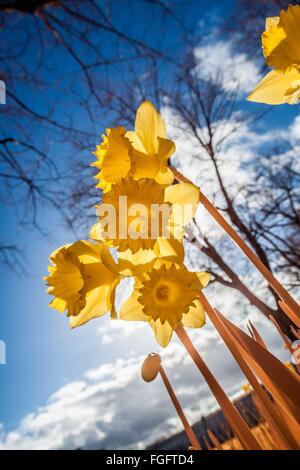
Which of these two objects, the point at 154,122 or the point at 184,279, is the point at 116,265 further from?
the point at 154,122

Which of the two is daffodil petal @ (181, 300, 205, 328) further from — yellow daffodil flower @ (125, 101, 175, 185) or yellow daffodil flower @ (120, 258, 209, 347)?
yellow daffodil flower @ (125, 101, 175, 185)

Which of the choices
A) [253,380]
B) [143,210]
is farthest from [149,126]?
[253,380]

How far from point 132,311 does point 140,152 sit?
0.24 metres

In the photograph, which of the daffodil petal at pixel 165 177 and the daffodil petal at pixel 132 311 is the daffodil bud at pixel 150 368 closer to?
the daffodil petal at pixel 132 311

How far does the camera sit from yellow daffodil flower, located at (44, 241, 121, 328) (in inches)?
15.0

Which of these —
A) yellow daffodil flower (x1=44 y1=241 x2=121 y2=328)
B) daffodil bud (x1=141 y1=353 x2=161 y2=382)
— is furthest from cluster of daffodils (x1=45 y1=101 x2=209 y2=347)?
daffodil bud (x1=141 y1=353 x2=161 y2=382)

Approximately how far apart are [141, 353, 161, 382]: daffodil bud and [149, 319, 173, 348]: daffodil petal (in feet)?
0.37

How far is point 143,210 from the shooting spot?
1.32 feet

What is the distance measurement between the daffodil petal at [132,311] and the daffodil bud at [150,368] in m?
0.12

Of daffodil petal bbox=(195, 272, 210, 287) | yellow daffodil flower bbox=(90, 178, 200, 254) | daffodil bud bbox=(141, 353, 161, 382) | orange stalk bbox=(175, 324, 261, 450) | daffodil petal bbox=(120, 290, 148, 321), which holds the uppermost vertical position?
yellow daffodil flower bbox=(90, 178, 200, 254)

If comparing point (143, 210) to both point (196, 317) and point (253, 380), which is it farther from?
point (253, 380)
